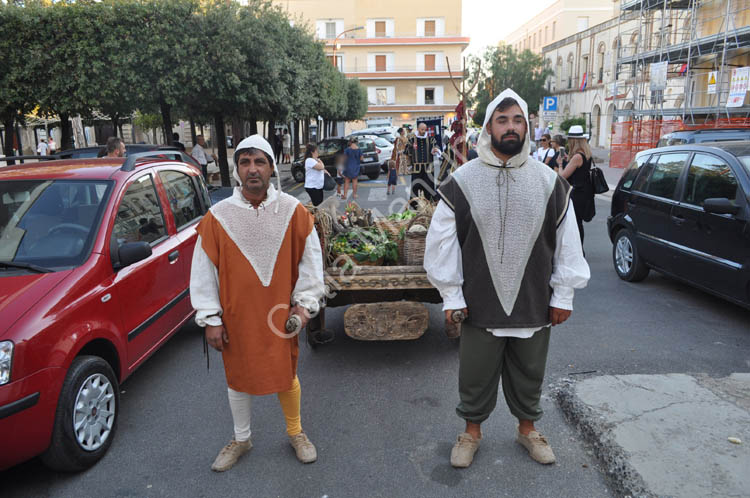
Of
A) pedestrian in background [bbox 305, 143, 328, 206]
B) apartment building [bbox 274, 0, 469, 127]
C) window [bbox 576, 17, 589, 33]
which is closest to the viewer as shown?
pedestrian in background [bbox 305, 143, 328, 206]

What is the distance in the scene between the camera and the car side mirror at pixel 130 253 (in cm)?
379

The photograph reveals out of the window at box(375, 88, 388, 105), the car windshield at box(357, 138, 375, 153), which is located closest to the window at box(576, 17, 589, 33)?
the window at box(375, 88, 388, 105)

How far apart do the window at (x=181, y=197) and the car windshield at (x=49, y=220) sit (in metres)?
0.87

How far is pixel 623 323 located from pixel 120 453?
4592 mm

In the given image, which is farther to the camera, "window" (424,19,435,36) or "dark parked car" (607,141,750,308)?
"window" (424,19,435,36)

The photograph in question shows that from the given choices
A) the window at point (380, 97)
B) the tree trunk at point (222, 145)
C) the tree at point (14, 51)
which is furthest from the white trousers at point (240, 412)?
the window at point (380, 97)

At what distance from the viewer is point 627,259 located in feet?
23.6

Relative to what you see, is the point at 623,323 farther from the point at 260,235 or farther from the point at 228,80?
the point at 228,80

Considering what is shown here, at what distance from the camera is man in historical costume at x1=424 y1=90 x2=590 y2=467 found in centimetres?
300

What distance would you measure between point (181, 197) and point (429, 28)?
2537 inches

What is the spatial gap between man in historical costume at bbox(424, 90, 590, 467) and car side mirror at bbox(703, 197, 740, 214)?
9.81 feet

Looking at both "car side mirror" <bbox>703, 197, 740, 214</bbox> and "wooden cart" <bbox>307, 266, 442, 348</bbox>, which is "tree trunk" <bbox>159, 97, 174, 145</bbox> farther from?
"car side mirror" <bbox>703, 197, 740, 214</bbox>

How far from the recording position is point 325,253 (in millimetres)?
4660

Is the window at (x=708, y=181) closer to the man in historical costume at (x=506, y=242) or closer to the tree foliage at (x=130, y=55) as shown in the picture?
the man in historical costume at (x=506, y=242)
